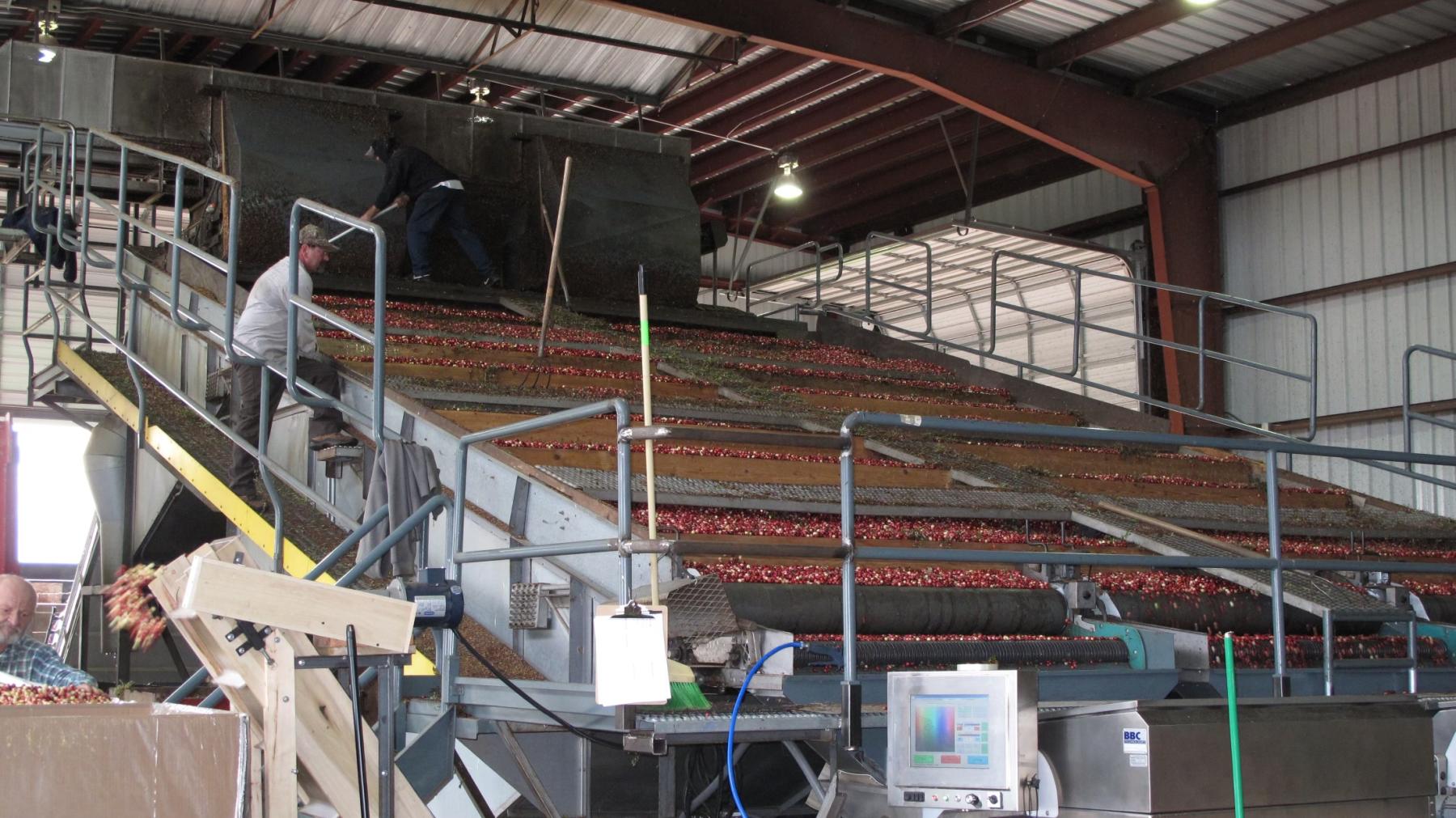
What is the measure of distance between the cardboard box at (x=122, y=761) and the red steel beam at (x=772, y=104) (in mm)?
14628

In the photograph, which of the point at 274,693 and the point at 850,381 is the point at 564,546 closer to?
the point at 274,693

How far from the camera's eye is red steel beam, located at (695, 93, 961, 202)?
18.5m

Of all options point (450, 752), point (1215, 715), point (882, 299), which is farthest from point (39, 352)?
point (1215, 715)

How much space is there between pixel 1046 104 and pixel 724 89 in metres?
4.01

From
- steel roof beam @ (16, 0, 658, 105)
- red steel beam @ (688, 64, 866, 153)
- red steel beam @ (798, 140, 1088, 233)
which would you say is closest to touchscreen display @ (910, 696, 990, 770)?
steel roof beam @ (16, 0, 658, 105)

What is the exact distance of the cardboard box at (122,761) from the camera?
11.4 feet

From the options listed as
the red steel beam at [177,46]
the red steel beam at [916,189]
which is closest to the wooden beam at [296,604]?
the red steel beam at [177,46]

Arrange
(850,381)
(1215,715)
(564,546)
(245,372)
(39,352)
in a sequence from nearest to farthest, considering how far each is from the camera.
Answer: (1215,715) < (564,546) < (245,372) < (850,381) < (39,352)

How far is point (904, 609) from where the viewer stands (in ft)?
21.2

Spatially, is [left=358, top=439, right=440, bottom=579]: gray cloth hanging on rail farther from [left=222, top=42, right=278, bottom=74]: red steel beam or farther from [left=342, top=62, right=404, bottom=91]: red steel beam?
[left=342, top=62, right=404, bottom=91]: red steel beam

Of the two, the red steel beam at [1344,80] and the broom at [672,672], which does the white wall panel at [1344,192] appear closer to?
the red steel beam at [1344,80]

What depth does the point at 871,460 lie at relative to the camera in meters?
9.28

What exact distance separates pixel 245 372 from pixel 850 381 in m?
5.29

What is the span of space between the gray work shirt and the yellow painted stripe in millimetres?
A: 845
